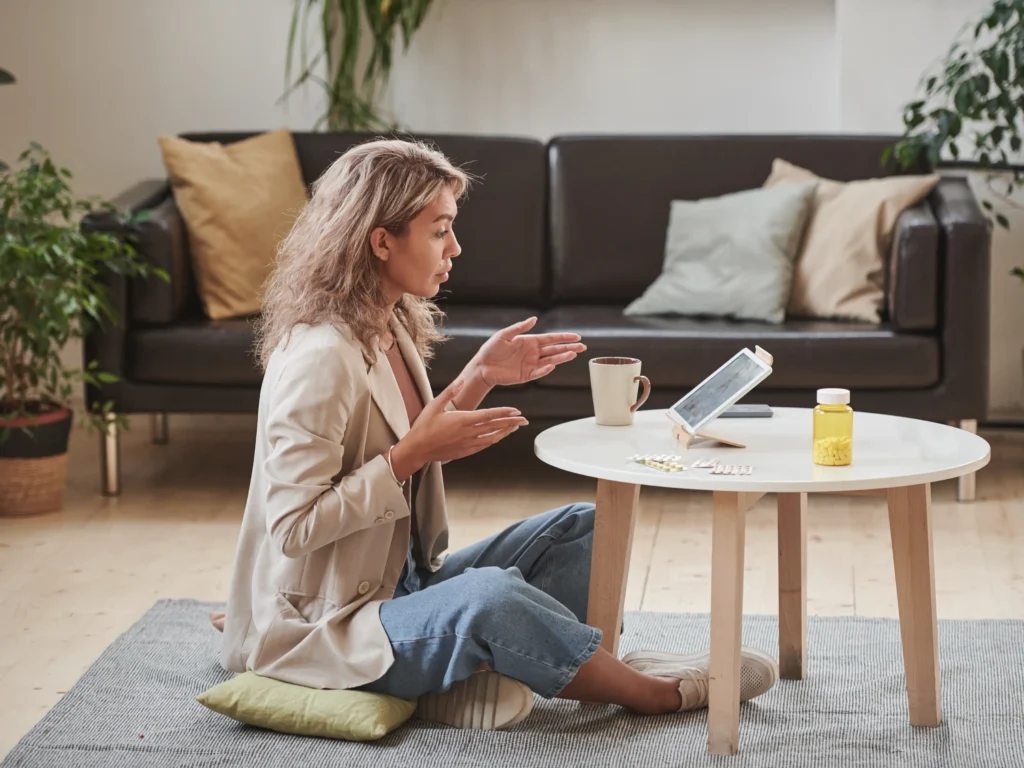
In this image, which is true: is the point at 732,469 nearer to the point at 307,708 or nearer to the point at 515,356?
the point at 515,356

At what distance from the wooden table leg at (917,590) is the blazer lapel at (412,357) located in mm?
746

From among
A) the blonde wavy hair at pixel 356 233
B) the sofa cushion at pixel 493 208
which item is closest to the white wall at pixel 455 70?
the sofa cushion at pixel 493 208

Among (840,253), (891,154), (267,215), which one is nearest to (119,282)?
(267,215)

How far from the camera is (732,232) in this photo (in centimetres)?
372

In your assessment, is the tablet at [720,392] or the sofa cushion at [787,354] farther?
the sofa cushion at [787,354]

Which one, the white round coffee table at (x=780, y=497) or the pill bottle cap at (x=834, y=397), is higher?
the pill bottle cap at (x=834, y=397)

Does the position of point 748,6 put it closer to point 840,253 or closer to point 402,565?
point 840,253

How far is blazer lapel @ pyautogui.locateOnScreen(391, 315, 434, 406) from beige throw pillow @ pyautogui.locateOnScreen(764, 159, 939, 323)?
169 centimetres

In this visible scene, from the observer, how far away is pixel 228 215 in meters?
3.72

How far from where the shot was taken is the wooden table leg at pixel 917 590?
1.96m

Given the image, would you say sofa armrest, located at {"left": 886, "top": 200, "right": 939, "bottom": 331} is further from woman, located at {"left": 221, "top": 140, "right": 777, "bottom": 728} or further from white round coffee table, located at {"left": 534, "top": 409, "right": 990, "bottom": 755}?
woman, located at {"left": 221, "top": 140, "right": 777, "bottom": 728}

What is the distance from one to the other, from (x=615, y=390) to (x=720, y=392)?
20 centimetres

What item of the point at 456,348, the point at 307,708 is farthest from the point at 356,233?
the point at 456,348

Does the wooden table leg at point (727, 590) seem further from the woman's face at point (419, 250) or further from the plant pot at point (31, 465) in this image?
the plant pot at point (31, 465)
